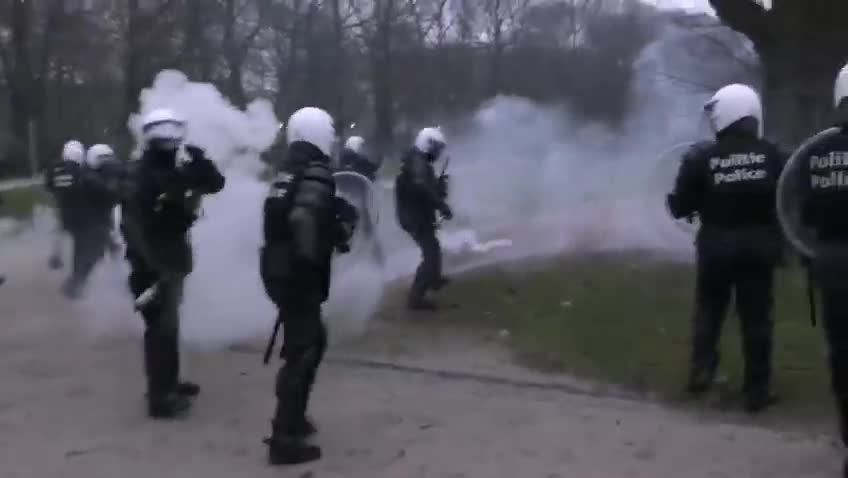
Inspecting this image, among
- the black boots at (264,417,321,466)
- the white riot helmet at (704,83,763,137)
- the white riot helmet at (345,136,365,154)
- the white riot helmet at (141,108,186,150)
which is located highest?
the white riot helmet at (704,83,763,137)

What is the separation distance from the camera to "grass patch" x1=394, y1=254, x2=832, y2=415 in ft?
26.1

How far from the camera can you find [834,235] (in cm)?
562

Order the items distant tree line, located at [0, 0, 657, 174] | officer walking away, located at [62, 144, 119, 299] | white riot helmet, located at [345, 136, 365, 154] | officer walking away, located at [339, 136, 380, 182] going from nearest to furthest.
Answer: officer walking away, located at [62, 144, 119, 299] < officer walking away, located at [339, 136, 380, 182] < white riot helmet, located at [345, 136, 365, 154] < distant tree line, located at [0, 0, 657, 174]

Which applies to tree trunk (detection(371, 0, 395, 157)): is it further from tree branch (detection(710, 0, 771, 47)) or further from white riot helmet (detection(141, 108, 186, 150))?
white riot helmet (detection(141, 108, 186, 150))

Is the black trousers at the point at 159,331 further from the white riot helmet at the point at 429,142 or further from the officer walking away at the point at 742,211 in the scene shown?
the white riot helmet at the point at 429,142

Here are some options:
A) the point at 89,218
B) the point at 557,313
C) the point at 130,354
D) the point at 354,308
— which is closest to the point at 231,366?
the point at 130,354

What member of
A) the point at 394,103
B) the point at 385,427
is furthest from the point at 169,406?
the point at 394,103

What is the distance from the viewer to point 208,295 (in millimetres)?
10188

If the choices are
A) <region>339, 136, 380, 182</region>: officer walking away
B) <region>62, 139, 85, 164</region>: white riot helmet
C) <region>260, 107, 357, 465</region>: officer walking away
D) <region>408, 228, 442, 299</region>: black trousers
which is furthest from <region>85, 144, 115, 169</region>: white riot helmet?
<region>260, 107, 357, 465</region>: officer walking away

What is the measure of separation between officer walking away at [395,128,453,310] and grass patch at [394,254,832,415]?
35cm

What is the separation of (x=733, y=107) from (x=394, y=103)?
35567 mm

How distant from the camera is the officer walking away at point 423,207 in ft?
35.9

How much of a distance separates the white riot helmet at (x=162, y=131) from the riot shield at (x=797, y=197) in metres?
3.66

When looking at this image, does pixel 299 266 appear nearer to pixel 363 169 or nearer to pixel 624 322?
pixel 624 322
